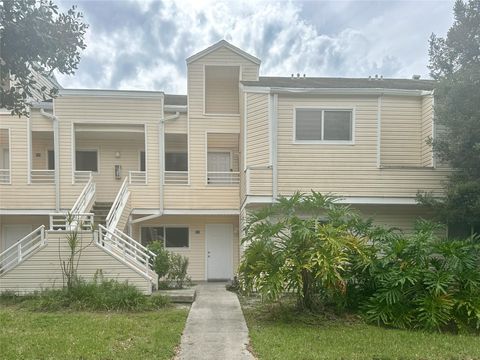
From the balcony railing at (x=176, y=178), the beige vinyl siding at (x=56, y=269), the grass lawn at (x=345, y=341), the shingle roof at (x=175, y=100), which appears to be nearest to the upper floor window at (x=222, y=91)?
the shingle roof at (x=175, y=100)

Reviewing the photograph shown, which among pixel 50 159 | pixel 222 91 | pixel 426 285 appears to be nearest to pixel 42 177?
pixel 50 159

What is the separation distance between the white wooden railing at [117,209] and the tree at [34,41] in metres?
6.76

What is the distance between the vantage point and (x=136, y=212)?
13758mm

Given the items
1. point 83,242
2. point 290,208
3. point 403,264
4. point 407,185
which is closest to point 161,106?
point 83,242

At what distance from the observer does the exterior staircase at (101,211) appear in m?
13.6

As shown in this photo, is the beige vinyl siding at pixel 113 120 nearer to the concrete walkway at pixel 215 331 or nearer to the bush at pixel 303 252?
the concrete walkway at pixel 215 331

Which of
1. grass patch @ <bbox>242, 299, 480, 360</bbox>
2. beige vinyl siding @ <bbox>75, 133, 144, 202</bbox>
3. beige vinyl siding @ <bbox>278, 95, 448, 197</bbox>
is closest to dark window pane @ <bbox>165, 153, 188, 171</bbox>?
beige vinyl siding @ <bbox>75, 133, 144, 202</bbox>

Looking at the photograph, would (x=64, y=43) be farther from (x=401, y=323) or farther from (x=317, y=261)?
A: (x=401, y=323)

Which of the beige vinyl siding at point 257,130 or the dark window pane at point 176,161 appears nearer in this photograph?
the beige vinyl siding at point 257,130

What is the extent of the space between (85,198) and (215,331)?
8.24 m

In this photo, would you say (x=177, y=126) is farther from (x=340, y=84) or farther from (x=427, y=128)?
(x=427, y=128)

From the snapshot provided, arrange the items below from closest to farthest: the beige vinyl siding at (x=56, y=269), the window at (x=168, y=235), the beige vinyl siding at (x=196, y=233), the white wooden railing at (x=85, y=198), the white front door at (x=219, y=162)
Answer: the beige vinyl siding at (x=56, y=269), the white wooden railing at (x=85, y=198), the beige vinyl siding at (x=196, y=233), the window at (x=168, y=235), the white front door at (x=219, y=162)

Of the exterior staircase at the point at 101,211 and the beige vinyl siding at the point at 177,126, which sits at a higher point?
the beige vinyl siding at the point at 177,126

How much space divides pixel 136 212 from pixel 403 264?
9388mm
